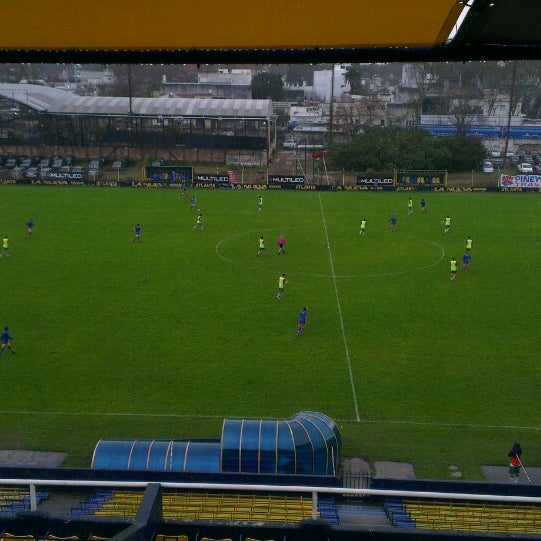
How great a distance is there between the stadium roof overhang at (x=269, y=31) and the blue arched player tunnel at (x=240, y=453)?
942cm

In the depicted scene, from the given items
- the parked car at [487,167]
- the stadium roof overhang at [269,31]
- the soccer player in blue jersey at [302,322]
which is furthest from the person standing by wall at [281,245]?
the parked car at [487,167]

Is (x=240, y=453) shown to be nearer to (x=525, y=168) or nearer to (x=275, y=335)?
(x=275, y=335)

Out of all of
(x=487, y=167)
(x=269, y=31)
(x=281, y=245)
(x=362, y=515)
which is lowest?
(x=362, y=515)

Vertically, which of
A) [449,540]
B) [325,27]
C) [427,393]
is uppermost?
[325,27]

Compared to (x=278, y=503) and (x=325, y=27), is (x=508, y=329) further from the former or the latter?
(x=325, y=27)

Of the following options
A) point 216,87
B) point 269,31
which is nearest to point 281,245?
point 269,31

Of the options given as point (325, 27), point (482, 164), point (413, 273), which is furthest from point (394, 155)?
point (325, 27)

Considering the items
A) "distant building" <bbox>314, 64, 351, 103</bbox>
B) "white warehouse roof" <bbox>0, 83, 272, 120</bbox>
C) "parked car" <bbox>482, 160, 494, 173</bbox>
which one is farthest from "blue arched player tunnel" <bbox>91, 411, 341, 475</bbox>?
"distant building" <bbox>314, 64, 351, 103</bbox>

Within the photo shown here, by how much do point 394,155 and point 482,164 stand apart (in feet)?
29.1

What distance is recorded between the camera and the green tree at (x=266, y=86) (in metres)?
88.7

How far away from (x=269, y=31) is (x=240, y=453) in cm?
1006

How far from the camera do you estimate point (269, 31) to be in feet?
13.0

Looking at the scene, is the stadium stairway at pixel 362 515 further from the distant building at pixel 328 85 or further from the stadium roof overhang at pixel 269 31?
the distant building at pixel 328 85

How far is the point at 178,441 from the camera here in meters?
13.3
